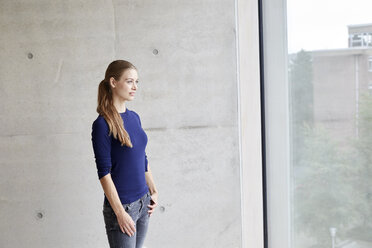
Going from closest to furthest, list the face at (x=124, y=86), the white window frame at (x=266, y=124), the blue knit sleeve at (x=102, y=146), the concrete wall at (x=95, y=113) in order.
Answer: the blue knit sleeve at (x=102, y=146) < the face at (x=124, y=86) < the white window frame at (x=266, y=124) < the concrete wall at (x=95, y=113)

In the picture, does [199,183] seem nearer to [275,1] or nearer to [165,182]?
[165,182]

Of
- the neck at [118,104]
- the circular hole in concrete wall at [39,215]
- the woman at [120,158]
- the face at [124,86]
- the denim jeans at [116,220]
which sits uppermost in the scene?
the face at [124,86]

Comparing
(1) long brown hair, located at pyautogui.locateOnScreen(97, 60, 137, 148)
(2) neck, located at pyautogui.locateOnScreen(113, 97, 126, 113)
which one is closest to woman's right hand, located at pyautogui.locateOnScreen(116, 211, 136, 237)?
(1) long brown hair, located at pyautogui.locateOnScreen(97, 60, 137, 148)

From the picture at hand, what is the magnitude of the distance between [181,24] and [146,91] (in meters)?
0.47

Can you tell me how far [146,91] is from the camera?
2848 mm

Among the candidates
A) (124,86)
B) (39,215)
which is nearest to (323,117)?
(124,86)

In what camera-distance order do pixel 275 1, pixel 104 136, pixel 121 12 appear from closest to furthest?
pixel 104 136
pixel 275 1
pixel 121 12

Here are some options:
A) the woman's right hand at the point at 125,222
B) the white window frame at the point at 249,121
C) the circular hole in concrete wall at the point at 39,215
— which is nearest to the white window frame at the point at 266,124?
the white window frame at the point at 249,121

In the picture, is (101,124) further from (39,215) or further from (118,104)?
(39,215)

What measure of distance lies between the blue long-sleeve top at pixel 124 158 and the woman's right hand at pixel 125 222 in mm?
79

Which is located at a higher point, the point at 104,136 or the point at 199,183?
the point at 104,136

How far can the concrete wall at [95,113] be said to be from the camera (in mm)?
2818

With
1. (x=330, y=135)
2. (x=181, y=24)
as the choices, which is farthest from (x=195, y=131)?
(x=330, y=135)

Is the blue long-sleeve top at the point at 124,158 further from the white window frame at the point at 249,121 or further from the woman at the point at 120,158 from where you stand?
the white window frame at the point at 249,121
